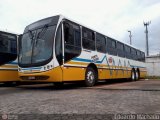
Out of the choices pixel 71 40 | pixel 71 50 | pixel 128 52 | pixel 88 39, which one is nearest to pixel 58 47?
pixel 71 50

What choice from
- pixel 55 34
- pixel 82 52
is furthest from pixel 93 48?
pixel 55 34

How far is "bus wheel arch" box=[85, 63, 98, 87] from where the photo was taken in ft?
42.6

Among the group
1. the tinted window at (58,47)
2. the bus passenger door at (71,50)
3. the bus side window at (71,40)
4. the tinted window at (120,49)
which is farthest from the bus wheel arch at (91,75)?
the tinted window at (120,49)

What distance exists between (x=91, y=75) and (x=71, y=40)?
95.3 inches

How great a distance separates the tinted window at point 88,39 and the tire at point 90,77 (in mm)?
1131

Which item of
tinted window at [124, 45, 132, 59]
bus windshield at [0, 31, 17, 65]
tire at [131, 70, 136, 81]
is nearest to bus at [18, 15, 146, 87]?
bus windshield at [0, 31, 17, 65]

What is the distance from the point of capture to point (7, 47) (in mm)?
14398

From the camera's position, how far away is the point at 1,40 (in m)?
14.2

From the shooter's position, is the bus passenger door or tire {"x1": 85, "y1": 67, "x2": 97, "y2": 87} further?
tire {"x1": 85, "y1": 67, "x2": 97, "y2": 87}

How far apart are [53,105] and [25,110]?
0.85 meters

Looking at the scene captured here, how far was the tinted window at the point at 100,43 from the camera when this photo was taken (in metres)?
14.9

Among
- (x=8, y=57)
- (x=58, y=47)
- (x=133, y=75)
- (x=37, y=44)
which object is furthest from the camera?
(x=133, y=75)

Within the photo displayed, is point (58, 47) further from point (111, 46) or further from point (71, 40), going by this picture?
point (111, 46)

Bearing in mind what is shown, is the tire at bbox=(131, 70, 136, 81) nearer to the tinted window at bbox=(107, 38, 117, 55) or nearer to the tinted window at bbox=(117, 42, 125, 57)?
the tinted window at bbox=(117, 42, 125, 57)
